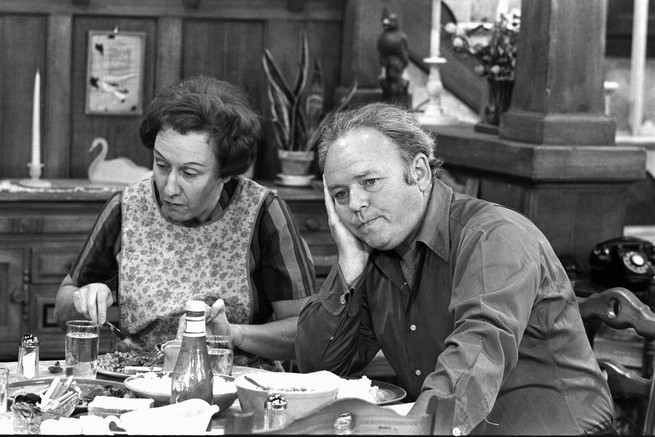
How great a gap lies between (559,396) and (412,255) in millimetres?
451

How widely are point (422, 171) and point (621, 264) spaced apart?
1.54 metres

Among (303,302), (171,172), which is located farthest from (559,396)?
(171,172)

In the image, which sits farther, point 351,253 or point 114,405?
point 351,253

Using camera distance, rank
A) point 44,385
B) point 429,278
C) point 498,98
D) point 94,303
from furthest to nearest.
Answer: point 498,98, point 94,303, point 429,278, point 44,385

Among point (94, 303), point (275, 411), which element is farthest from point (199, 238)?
point (275, 411)

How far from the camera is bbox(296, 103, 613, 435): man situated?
230cm

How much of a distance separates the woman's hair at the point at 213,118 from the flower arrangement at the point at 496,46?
157 cm

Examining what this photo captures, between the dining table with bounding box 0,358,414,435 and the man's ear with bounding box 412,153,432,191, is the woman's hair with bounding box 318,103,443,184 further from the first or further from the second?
the dining table with bounding box 0,358,414,435

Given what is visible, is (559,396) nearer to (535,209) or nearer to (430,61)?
(535,209)

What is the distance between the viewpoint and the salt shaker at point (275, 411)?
2018 mm

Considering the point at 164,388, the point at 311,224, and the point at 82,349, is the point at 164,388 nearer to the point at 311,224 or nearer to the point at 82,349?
the point at 82,349

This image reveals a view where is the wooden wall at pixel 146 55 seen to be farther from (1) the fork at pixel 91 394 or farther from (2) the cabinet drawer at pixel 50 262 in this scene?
(1) the fork at pixel 91 394

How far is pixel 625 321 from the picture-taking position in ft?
8.64

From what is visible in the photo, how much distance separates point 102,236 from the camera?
10.4ft
